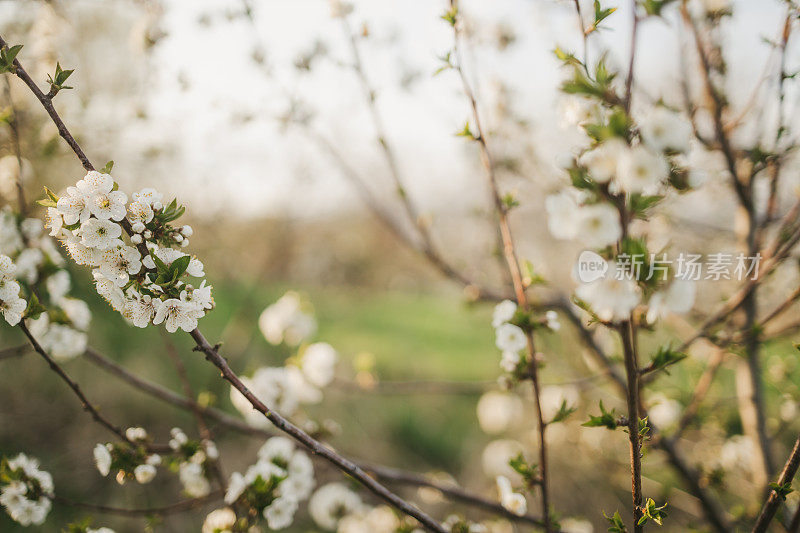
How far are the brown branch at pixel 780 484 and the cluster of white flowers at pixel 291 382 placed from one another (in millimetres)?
1700

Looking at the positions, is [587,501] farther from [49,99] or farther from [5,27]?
[5,27]

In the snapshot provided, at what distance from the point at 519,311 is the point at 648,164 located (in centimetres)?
51

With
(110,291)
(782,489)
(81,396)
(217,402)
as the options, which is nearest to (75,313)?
(81,396)

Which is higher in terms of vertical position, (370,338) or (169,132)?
(370,338)

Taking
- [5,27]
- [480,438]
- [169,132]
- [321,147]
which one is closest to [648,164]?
[321,147]

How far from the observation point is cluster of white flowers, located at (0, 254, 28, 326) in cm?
107

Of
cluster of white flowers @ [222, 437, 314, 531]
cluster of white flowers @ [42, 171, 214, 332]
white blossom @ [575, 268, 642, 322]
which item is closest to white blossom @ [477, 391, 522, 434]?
cluster of white flowers @ [222, 437, 314, 531]

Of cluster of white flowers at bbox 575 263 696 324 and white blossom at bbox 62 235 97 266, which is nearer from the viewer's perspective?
cluster of white flowers at bbox 575 263 696 324

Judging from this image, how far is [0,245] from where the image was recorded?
146cm

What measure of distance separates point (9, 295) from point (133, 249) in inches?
16.0

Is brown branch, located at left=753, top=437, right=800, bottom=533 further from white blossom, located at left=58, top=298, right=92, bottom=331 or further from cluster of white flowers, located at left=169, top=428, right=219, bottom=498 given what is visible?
white blossom, located at left=58, top=298, right=92, bottom=331

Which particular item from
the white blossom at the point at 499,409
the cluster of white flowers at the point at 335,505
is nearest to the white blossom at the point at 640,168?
the cluster of white flowers at the point at 335,505

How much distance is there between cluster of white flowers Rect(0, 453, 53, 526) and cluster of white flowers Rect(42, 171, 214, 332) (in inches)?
28.3

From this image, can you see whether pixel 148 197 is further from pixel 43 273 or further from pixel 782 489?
pixel 782 489
